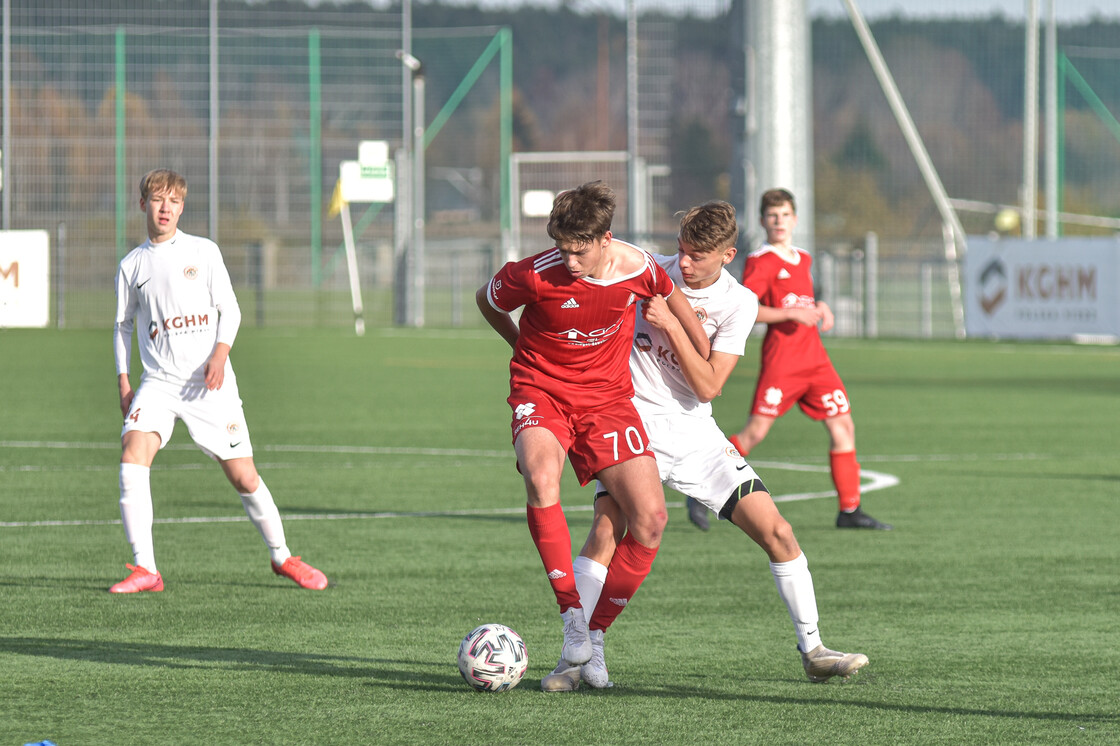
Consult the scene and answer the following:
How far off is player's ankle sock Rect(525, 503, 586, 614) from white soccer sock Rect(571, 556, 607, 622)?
19cm

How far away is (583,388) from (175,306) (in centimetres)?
276

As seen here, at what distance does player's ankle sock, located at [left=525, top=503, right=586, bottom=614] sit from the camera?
19.3 feet

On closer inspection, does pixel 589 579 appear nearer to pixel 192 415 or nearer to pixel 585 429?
pixel 585 429

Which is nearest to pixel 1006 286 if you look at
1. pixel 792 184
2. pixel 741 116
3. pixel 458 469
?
pixel 792 184

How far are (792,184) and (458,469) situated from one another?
45.1 feet

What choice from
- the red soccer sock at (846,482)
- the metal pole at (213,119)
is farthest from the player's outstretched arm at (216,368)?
the metal pole at (213,119)

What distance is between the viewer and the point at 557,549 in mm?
5898

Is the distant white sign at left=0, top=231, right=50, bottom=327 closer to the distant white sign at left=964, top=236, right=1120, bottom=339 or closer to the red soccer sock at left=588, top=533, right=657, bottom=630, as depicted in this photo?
the red soccer sock at left=588, top=533, right=657, bottom=630

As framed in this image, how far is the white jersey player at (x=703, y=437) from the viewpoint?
19.6 feet

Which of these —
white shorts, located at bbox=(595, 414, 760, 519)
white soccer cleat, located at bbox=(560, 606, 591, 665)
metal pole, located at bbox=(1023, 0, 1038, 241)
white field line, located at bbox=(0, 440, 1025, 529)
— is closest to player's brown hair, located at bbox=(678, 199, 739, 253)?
white shorts, located at bbox=(595, 414, 760, 519)

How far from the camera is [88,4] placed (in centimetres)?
4341

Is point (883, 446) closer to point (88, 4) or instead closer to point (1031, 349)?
point (1031, 349)

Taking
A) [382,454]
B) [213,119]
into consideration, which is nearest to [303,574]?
[382,454]

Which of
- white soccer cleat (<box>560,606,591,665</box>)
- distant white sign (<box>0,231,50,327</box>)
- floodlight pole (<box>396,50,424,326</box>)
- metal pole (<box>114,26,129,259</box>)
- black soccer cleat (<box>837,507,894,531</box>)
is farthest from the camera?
metal pole (<box>114,26,129,259</box>)
